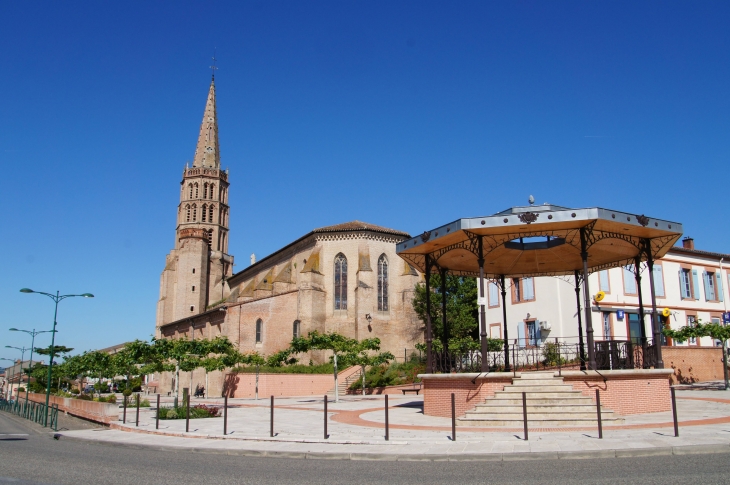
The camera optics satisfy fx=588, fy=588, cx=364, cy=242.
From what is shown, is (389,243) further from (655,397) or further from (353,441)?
(353,441)

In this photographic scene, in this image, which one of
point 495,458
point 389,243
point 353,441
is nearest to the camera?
point 495,458

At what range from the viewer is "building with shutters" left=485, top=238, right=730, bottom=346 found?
3145 centimetres

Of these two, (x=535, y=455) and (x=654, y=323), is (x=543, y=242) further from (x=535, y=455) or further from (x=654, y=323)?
(x=535, y=455)

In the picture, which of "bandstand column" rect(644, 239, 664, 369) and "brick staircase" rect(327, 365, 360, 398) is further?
"brick staircase" rect(327, 365, 360, 398)

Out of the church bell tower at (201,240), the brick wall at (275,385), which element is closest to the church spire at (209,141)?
the church bell tower at (201,240)

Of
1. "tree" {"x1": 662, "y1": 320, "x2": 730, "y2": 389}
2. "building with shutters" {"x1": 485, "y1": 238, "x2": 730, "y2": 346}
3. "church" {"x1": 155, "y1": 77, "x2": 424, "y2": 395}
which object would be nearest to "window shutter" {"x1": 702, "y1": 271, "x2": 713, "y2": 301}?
"building with shutters" {"x1": 485, "y1": 238, "x2": 730, "y2": 346}

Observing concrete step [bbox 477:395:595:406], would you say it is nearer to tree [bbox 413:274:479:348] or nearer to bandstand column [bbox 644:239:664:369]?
bandstand column [bbox 644:239:664:369]

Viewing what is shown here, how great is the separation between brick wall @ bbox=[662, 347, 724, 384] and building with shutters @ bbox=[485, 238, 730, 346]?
1.62 meters

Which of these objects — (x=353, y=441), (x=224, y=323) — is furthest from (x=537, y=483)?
(x=224, y=323)

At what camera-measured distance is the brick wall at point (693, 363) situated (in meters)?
29.6

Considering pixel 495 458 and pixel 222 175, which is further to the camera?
pixel 222 175

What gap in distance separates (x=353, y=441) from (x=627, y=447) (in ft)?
17.4

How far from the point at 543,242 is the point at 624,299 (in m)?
14.8

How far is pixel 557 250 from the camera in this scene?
2048 cm
